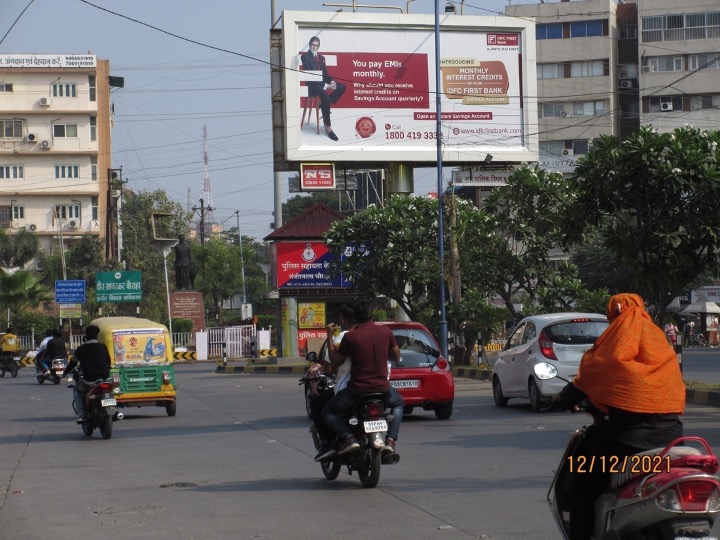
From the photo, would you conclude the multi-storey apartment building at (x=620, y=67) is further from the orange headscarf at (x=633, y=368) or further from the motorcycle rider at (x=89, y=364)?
the orange headscarf at (x=633, y=368)

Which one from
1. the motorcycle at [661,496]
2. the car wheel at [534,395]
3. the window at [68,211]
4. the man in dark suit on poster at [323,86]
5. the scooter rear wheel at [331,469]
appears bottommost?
the car wheel at [534,395]

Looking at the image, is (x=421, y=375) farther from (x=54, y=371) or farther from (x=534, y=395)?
(x=54, y=371)

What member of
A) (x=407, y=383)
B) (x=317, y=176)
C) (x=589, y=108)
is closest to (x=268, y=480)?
(x=407, y=383)

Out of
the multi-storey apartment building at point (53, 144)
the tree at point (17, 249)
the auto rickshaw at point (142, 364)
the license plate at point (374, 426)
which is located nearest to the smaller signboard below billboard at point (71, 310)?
the tree at point (17, 249)

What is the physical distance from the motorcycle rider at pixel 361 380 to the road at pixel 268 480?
528 mm

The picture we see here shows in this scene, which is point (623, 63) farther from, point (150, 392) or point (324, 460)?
point (324, 460)

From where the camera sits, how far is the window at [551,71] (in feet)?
231

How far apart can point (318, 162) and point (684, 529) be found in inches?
1293

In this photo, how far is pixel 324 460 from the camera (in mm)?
10469

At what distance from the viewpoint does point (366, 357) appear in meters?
10.2

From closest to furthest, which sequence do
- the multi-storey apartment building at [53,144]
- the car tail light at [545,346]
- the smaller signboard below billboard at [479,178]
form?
the car tail light at [545,346], the smaller signboard below billboard at [479,178], the multi-storey apartment building at [53,144]

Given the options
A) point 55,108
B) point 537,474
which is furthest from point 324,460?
point 55,108

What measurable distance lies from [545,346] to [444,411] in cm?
194

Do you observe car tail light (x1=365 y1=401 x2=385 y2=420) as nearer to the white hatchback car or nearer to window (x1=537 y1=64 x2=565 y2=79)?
the white hatchback car
